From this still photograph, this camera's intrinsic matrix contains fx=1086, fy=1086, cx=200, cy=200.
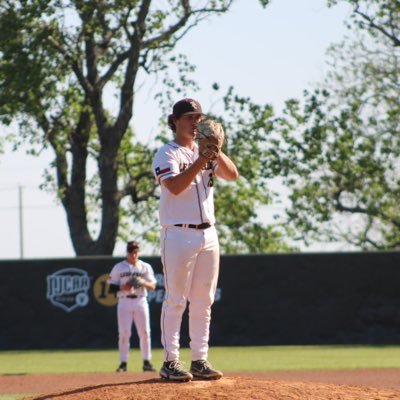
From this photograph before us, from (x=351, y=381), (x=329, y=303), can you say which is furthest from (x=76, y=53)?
(x=351, y=381)

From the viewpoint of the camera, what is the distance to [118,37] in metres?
31.0

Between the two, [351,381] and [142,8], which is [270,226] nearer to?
[142,8]

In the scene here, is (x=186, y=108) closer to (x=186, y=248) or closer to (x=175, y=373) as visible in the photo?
(x=186, y=248)

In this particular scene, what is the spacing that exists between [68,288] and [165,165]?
1684 cm

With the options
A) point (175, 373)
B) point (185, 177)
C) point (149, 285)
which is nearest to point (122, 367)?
point (149, 285)

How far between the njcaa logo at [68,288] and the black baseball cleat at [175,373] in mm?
16340

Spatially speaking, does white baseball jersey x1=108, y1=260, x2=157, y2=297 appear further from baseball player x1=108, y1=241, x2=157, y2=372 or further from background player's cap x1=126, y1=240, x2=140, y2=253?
Result: background player's cap x1=126, y1=240, x2=140, y2=253

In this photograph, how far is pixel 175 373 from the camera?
7.74 m

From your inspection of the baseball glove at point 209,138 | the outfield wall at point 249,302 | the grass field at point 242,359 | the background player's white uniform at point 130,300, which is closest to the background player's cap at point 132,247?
the background player's white uniform at point 130,300

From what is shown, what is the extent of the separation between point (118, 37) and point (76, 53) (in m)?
1.69

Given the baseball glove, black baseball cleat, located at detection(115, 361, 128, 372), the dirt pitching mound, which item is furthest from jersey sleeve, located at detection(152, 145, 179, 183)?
black baseball cleat, located at detection(115, 361, 128, 372)

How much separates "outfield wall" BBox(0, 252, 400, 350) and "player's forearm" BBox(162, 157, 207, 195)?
16191mm

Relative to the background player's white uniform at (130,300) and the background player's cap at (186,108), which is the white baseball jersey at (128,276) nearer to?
the background player's white uniform at (130,300)

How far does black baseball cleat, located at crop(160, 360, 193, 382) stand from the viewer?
7.70m
